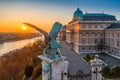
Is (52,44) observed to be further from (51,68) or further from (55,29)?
(51,68)

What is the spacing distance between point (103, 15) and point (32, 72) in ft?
71.4

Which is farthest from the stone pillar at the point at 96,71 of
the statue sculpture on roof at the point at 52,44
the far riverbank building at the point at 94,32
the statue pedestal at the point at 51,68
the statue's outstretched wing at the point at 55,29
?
the far riverbank building at the point at 94,32

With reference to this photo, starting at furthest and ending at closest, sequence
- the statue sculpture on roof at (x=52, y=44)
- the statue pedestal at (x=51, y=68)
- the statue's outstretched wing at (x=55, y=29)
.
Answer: the statue's outstretched wing at (x=55, y=29) → the statue sculpture on roof at (x=52, y=44) → the statue pedestal at (x=51, y=68)

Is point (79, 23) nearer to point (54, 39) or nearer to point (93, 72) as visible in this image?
point (93, 72)

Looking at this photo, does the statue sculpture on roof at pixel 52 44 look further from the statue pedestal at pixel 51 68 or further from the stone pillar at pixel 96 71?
the stone pillar at pixel 96 71

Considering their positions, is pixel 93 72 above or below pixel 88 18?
below

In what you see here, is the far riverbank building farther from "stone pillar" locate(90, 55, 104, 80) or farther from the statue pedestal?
the statue pedestal

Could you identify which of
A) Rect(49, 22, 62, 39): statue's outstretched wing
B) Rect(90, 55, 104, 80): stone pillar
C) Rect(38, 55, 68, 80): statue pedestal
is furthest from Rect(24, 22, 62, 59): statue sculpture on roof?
Rect(90, 55, 104, 80): stone pillar

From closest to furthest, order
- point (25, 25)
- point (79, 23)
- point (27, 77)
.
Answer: point (25, 25) < point (27, 77) < point (79, 23)

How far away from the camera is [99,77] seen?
465 inches

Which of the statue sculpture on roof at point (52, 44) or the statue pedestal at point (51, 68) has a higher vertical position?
the statue sculpture on roof at point (52, 44)

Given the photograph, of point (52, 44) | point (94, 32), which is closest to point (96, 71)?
point (52, 44)

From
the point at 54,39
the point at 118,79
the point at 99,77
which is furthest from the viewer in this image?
the point at 118,79

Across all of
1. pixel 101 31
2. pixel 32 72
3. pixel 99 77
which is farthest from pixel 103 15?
pixel 99 77
